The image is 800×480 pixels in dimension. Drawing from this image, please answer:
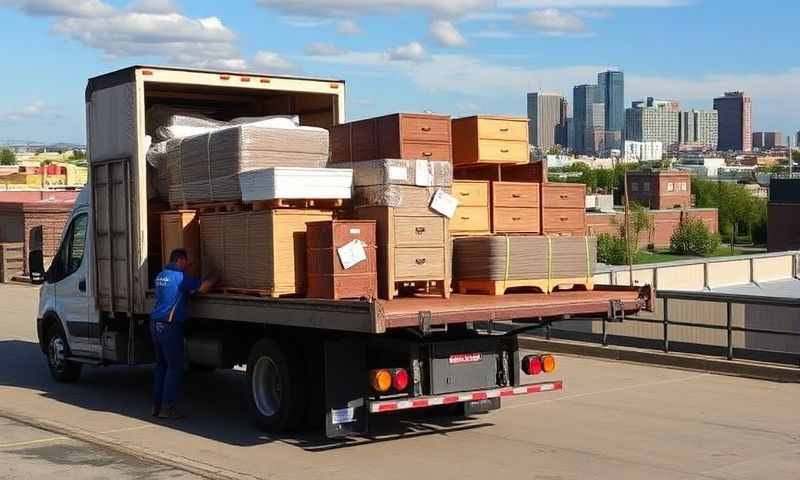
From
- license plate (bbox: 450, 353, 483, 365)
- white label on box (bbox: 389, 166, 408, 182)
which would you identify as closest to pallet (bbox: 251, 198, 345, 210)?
white label on box (bbox: 389, 166, 408, 182)

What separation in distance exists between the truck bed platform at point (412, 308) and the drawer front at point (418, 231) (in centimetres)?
53

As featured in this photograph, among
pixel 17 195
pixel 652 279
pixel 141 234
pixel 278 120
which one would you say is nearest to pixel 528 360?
pixel 278 120

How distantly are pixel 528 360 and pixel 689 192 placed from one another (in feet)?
491

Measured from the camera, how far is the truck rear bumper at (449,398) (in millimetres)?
9844

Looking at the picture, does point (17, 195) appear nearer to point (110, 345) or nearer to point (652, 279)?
point (652, 279)

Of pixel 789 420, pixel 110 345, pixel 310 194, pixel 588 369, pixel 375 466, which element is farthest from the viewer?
pixel 588 369

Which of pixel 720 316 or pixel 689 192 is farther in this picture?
pixel 689 192

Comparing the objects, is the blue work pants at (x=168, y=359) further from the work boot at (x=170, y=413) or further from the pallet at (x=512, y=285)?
the pallet at (x=512, y=285)

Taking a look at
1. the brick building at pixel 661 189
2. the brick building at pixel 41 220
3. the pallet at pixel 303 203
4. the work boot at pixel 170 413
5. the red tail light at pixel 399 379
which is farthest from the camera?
the brick building at pixel 661 189

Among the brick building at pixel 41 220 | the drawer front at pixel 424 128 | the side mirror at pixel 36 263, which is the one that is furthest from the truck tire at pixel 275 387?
the brick building at pixel 41 220

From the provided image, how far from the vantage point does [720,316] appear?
50.8ft

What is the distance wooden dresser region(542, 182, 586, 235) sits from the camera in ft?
37.5

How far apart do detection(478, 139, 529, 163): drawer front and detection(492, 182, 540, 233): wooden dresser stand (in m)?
0.39

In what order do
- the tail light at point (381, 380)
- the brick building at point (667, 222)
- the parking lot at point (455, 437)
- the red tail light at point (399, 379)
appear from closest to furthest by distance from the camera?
the parking lot at point (455, 437)
the tail light at point (381, 380)
the red tail light at point (399, 379)
the brick building at point (667, 222)
